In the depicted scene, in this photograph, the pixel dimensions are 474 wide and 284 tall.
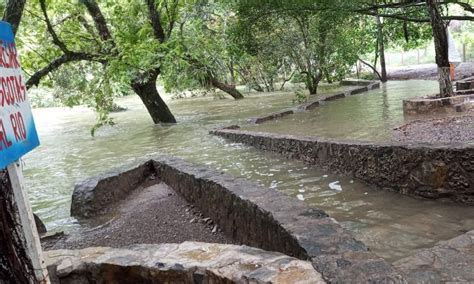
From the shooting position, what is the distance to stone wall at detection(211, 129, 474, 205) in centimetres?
442

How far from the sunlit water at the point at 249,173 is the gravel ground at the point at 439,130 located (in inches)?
42.6

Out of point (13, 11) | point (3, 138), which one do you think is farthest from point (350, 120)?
point (3, 138)

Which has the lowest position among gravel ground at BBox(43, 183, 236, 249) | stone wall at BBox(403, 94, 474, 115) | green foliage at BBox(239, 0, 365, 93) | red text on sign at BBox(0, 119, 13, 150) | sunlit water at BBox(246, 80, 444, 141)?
gravel ground at BBox(43, 183, 236, 249)

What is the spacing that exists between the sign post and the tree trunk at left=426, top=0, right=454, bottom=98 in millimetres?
9042

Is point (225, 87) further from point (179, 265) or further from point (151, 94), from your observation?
point (179, 265)

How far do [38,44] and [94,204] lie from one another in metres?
8.56

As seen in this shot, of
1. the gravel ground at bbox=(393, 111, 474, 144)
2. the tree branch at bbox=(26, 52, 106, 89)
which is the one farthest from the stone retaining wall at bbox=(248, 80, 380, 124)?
the gravel ground at bbox=(393, 111, 474, 144)

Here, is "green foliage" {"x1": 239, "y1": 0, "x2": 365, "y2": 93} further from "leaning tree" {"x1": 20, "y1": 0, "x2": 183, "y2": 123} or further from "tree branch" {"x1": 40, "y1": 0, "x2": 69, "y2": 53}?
"tree branch" {"x1": 40, "y1": 0, "x2": 69, "y2": 53}

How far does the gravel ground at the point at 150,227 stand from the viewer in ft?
15.7

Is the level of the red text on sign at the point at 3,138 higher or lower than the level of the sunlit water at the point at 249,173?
higher

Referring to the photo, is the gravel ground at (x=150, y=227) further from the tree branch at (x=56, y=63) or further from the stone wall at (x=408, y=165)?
the tree branch at (x=56, y=63)

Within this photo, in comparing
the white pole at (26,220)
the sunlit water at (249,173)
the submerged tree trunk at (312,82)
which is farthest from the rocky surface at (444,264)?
the submerged tree trunk at (312,82)

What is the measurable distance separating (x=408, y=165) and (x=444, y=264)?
2.20m

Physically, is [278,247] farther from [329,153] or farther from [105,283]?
[329,153]
